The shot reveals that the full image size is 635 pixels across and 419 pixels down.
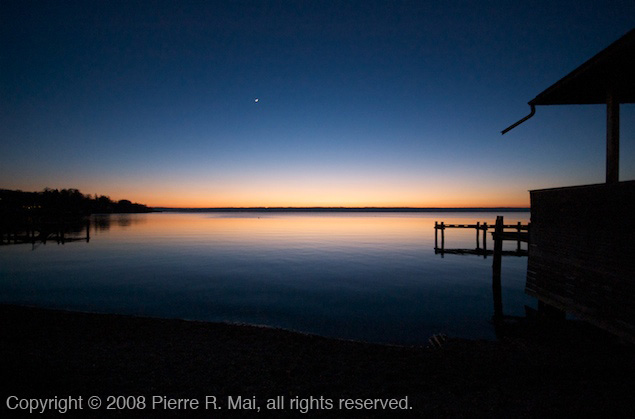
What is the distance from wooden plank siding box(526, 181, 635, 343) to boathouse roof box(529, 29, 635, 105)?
117 inches

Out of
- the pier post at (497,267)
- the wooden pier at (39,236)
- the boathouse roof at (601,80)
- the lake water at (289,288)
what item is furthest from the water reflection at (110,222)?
the boathouse roof at (601,80)

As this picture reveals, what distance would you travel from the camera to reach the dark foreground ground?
611 centimetres

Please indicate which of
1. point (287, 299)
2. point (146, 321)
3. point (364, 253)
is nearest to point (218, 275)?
point (287, 299)

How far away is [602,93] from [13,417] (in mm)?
16393

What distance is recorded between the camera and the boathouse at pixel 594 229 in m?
6.85

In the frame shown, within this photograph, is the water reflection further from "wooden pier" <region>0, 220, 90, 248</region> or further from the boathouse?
the boathouse

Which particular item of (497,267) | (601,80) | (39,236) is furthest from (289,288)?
(39,236)

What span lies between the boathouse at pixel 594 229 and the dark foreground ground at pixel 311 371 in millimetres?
1654

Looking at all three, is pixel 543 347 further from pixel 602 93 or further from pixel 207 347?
pixel 207 347

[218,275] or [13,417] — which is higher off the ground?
[13,417]

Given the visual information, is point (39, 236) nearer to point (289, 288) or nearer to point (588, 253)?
point (289, 288)

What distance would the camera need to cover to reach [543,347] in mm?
9312

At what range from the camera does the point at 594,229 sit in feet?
25.3

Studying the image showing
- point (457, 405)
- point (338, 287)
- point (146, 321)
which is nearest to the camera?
point (457, 405)
